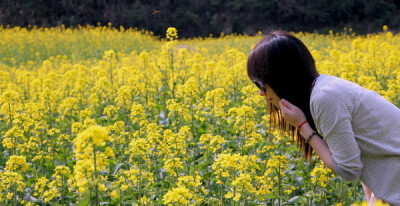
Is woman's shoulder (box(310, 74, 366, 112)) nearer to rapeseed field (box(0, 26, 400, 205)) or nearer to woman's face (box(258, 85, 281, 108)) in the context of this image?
woman's face (box(258, 85, 281, 108))

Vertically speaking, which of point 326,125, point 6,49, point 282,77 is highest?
point 282,77

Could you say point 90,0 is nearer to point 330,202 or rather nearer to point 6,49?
point 6,49

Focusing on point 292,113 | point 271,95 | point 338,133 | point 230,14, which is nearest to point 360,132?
point 338,133

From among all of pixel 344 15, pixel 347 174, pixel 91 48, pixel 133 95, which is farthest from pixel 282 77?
pixel 344 15

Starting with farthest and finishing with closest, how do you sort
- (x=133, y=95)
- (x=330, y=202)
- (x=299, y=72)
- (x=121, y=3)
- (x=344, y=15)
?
(x=344, y=15) < (x=121, y=3) < (x=133, y=95) < (x=330, y=202) < (x=299, y=72)

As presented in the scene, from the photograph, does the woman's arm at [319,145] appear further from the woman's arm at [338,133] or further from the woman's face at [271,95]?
the woman's face at [271,95]

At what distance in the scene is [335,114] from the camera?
1.88 meters

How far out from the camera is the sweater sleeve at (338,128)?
1.89 meters

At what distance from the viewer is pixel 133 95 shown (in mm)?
4836

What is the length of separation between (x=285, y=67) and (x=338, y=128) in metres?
0.32

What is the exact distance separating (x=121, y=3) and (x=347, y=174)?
16503 millimetres

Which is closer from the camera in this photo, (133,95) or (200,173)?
(200,173)

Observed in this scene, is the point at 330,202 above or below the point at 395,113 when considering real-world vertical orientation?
below

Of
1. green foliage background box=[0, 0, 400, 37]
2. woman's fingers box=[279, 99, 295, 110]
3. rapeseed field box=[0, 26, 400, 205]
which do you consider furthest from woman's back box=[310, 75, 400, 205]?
green foliage background box=[0, 0, 400, 37]
